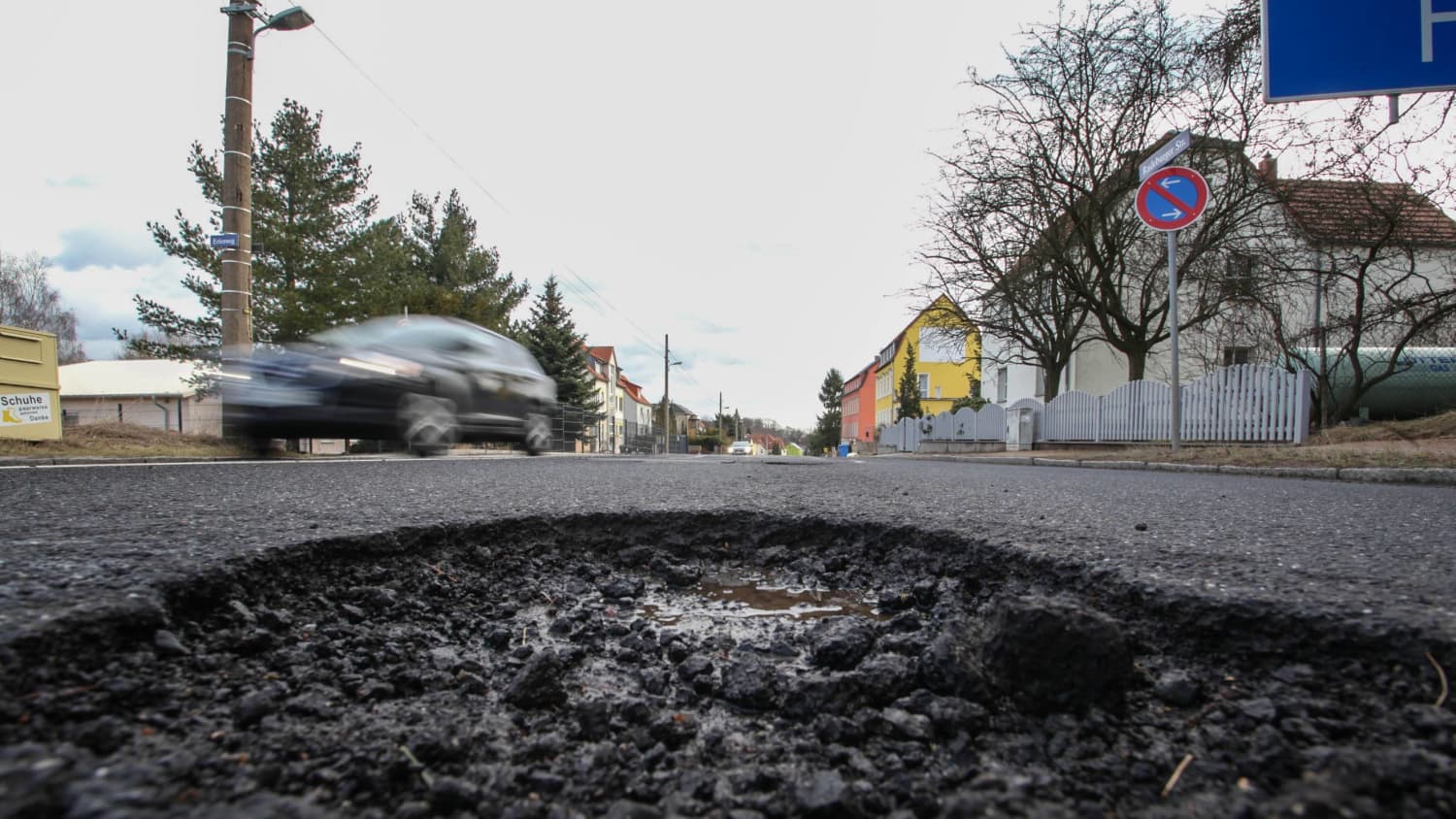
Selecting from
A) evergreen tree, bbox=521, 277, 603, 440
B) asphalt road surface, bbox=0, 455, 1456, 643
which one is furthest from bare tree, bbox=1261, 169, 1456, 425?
evergreen tree, bbox=521, 277, 603, 440

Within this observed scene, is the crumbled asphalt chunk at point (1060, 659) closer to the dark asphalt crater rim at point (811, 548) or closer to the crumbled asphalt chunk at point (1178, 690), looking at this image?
the crumbled asphalt chunk at point (1178, 690)

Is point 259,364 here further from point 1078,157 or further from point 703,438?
point 703,438

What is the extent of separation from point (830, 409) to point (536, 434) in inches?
2971

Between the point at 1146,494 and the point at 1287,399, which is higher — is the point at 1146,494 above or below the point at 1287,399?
below

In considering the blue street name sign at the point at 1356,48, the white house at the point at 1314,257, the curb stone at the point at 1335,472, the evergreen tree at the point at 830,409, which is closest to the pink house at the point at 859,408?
the evergreen tree at the point at 830,409

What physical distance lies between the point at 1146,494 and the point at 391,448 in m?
17.8

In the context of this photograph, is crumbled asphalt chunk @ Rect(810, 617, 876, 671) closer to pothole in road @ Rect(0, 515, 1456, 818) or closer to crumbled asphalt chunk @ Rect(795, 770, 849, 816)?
A: pothole in road @ Rect(0, 515, 1456, 818)

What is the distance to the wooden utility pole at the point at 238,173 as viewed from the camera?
894cm

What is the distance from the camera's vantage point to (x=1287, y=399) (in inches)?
427

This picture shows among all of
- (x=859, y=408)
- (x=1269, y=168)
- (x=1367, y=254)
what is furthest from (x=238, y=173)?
(x=859, y=408)

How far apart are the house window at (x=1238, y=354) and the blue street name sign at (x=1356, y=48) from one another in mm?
14159

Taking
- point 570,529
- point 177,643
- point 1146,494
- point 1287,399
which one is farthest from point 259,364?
point 1287,399

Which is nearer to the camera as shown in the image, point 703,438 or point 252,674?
point 252,674

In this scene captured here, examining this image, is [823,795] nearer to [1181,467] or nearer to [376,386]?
[376,386]
